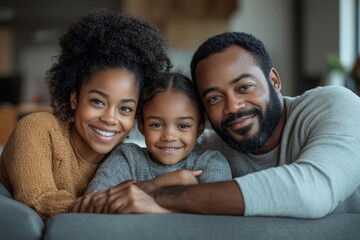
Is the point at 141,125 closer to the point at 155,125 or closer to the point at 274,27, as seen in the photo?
the point at 155,125

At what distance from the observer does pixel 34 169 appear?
1.44 m

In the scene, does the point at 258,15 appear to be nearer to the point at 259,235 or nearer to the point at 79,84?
the point at 79,84

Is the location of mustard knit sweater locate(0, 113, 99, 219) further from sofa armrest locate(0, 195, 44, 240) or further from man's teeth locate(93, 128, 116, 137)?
sofa armrest locate(0, 195, 44, 240)

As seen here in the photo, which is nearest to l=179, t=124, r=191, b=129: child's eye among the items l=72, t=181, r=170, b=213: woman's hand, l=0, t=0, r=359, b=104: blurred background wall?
l=72, t=181, r=170, b=213: woman's hand

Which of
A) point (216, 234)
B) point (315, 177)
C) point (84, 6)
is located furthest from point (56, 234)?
point (84, 6)

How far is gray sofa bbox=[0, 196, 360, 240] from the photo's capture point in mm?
1046

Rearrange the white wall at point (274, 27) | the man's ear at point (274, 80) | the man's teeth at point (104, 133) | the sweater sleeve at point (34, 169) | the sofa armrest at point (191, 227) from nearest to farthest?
the sofa armrest at point (191, 227), the sweater sleeve at point (34, 169), the man's teeth at point (104, 133), the man's ear at point (274, 80), the white wall at point (274, 27)

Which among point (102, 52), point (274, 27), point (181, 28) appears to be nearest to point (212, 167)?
point (102, 52)

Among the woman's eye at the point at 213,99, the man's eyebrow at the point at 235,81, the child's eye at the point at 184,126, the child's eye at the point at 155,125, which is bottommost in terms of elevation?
the child's eye at the point at 184,126

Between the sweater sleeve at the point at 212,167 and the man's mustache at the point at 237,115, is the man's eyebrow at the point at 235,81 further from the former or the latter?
the sweater sleeve at the point at 212,167

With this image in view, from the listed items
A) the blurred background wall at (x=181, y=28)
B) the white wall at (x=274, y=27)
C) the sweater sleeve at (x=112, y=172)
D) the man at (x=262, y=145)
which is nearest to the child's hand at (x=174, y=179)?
the man at (x=262, y=145)

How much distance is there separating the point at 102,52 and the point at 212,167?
49 cm

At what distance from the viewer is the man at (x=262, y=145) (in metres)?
1.14

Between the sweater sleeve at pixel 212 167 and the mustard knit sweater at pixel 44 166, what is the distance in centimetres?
34
